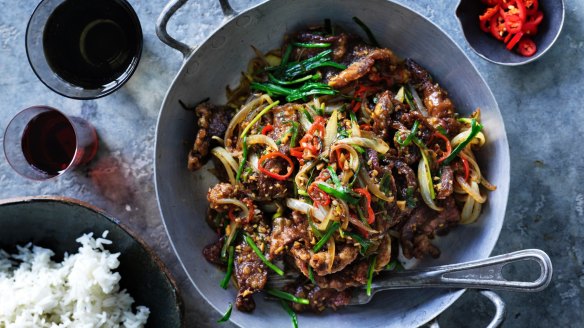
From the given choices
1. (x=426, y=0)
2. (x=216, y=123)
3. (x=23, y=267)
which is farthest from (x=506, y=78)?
(x=23, y=267)

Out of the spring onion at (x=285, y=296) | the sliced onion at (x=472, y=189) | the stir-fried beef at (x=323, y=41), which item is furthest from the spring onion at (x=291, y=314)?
the stir-fried beef at (x=323, y=41)

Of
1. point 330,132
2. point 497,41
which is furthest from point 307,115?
point 497,41

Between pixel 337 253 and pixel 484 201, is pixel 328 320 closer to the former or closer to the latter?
pixel 337 253

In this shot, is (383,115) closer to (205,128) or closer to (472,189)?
(472,189)

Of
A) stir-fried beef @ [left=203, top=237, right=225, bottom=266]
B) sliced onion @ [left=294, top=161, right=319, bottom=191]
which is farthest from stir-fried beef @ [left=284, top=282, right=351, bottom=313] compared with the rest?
sliced onion @ [left=294, top=161, right=319, bottom=191]

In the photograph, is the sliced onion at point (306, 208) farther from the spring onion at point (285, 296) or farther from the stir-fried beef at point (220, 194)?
the spring onion at point (285, 296)
